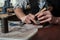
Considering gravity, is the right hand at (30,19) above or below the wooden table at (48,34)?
above

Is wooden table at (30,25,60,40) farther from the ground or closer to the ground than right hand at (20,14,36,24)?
closer to the ground

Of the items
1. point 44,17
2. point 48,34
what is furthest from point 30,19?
point 48,34

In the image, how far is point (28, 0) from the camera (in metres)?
1.42

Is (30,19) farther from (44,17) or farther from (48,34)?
(48,34)

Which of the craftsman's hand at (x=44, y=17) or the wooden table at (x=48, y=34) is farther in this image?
the craftsman's hand at (x=44, y=17)

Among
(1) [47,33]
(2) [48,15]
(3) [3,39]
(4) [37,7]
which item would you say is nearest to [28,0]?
(4) [37,7]

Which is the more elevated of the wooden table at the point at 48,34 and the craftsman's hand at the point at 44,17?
the craftsman's hand at the point at 44,17

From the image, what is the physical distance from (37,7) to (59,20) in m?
0.37

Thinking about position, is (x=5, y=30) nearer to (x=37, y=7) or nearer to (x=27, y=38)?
(x=27, y=38)

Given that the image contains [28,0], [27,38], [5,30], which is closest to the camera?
[27,38]

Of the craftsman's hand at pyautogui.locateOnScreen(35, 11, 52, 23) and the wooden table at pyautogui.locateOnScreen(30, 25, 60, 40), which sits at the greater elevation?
the craftsman's hand at pyautogui.locateOnScreen(35, 11, 52, 23)

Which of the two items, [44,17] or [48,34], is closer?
[48,34]

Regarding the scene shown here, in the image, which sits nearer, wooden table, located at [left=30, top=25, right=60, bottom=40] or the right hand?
wooden table, located at [left=30, top=25, right=60, bottom=40]

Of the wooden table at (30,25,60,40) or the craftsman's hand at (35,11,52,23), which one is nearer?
the wooden table at (30,25,60,40)
